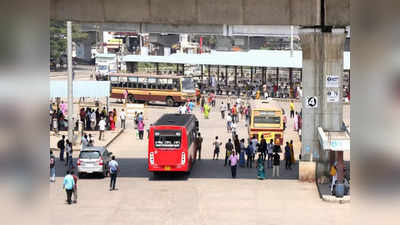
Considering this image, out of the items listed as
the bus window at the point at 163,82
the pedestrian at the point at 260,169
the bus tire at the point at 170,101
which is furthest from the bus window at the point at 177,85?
the pedestrian at the point at 260,169

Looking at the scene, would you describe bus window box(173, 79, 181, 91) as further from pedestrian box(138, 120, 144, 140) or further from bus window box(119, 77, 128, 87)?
pedestrian box(138, 120, 144, 140)

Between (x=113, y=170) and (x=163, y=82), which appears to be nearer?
(x=113, y=170)

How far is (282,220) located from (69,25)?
1752 centimetres

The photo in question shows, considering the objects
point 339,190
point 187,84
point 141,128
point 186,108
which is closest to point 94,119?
point 141,128

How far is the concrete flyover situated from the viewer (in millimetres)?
27547

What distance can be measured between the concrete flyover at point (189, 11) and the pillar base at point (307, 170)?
16.5 feet

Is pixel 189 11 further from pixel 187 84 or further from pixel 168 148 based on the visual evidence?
pixel 187 84

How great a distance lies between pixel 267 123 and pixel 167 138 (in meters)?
11.3

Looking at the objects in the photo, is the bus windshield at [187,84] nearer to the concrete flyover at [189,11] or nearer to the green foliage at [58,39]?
the concrete flyover at [189,11]

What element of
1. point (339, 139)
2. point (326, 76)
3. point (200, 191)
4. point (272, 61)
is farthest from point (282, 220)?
point (272, 61)

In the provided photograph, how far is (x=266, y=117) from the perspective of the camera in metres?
38.9
